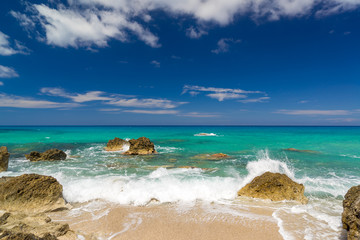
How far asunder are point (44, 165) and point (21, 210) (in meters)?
9.60

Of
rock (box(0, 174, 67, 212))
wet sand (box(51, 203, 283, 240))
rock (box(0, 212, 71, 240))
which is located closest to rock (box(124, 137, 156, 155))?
wet sand (box(51, 203, 283, 240))

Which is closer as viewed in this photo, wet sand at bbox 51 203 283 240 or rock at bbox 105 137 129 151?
wet sand at bbox 51 203 283 240

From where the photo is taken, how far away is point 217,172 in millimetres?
12453

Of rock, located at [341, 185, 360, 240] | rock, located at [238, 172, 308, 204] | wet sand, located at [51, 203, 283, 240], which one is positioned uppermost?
rock, located at [341, 185, 360, 240]

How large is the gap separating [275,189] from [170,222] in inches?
179

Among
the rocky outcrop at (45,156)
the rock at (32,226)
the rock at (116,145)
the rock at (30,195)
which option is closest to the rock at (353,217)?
the rock at (32,226)

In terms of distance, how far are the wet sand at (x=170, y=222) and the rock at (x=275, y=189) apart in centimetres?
112

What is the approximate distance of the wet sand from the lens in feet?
17.2

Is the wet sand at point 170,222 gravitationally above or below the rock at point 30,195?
below

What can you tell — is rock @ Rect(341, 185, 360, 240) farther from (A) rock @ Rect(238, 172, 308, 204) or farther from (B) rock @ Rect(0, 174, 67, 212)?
(B) rock @ Rect(0, 174, 67, 212)

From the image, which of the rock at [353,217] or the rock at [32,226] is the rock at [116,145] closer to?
the rock at [32,226]

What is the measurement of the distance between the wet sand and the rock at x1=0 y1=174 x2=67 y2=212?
0.62m

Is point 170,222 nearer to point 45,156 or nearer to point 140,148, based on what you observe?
point 140,148

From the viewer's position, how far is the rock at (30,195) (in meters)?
6.51
